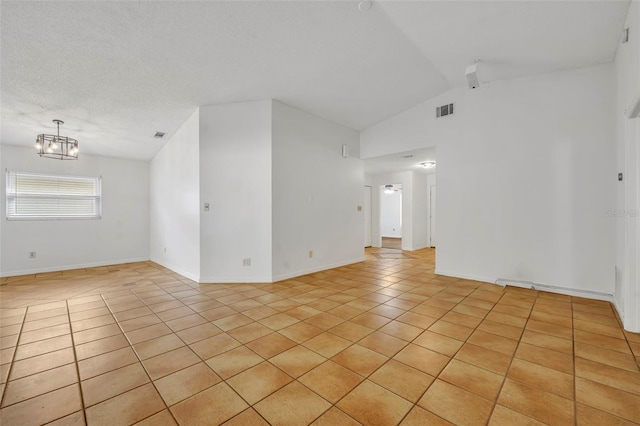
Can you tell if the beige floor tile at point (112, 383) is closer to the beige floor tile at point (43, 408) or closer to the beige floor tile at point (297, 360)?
the beige floor tile at point (43, 408)

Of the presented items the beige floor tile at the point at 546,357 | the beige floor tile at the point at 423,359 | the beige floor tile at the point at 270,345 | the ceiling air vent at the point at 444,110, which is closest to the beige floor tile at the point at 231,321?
the beige floor tile at the point at 270,345

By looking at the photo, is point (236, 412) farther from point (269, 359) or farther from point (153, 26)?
point (153, 26)

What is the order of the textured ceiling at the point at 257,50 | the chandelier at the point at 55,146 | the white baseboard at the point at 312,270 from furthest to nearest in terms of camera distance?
the white baseboard at the point at 312,270 < the chandelier at the point at 55,146 < the textured ceiling at the point at 257,50

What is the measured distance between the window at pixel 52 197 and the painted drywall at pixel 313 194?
→ 498 cm

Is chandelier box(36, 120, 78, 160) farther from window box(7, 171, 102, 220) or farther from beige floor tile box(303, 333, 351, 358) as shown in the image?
beige floor tile box(303, 333, 351, 358)

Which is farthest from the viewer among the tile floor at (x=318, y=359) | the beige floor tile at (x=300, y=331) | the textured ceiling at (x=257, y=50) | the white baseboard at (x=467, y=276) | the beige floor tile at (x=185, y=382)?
the white baseboard at (x=467, y=276)

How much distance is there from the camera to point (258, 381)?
185 centimetres

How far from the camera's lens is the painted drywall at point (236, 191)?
4.40 metres

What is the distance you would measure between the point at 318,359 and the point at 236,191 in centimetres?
311

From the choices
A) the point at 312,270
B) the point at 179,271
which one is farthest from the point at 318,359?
the point at 179,271

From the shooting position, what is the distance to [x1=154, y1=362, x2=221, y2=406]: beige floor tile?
5.59ft

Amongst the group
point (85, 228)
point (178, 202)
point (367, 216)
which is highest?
point (178, 202)

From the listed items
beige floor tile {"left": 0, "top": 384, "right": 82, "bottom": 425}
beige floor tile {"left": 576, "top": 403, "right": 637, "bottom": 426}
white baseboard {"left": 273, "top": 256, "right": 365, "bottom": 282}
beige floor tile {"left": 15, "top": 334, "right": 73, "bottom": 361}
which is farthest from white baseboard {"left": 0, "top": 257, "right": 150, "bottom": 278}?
beige floor tile {"left": 576, "top": 403, "right": 637, "bottom": 426}

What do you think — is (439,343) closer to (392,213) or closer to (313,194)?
(313,194)
